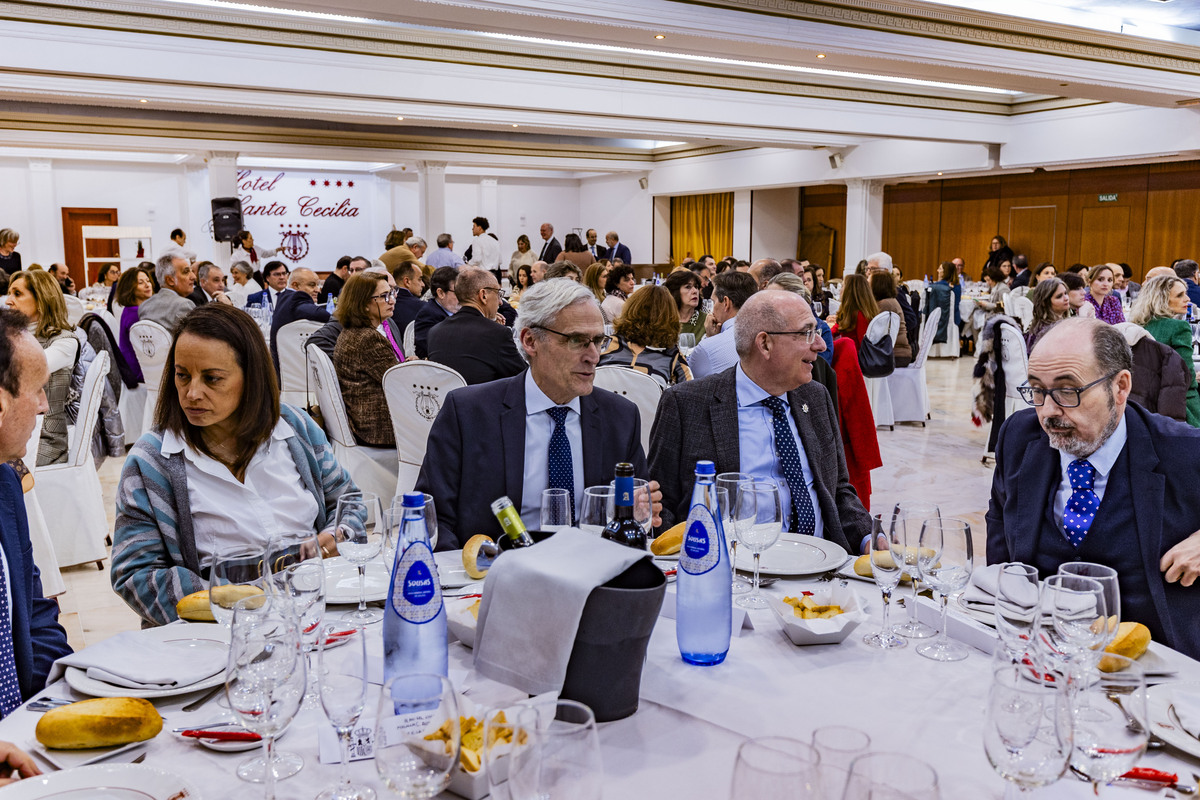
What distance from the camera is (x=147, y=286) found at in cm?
714

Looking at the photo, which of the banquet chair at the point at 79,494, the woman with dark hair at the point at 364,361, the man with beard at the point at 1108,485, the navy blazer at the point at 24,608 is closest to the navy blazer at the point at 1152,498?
the man with beard at the point at 1108,485

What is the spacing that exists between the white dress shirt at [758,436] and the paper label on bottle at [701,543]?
127 centimetres

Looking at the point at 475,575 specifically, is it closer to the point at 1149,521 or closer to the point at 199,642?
the point at 199,642

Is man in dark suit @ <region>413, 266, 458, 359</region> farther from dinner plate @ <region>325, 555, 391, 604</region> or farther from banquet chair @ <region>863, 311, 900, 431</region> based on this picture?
dinner plate @ <region>325, 555, 391, 604</region>

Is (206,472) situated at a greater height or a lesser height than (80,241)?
lesser

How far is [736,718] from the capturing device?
1.36 metres

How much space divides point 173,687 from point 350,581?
50cm

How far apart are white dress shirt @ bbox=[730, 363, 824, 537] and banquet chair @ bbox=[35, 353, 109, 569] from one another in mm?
2852

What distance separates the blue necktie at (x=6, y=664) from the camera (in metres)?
1.64

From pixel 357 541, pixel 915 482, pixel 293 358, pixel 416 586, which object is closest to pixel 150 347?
pixel 293 358

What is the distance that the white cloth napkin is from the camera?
126 cm

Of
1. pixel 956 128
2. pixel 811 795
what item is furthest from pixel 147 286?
pixel 956 128

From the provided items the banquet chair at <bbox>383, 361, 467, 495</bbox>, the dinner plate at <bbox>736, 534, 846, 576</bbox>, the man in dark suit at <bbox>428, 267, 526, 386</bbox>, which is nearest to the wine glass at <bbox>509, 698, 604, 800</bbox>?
the dinner plate at <bbox>736, 534, 846, 576</bbox>

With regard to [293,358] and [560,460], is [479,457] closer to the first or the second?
[560,460]
